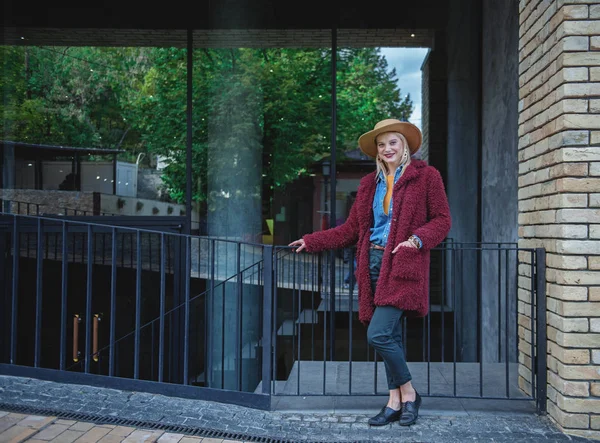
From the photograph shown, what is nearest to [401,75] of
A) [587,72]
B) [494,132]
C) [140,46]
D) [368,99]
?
[368,99]

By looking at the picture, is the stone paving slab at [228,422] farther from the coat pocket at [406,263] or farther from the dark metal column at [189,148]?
the dark metal column at [189,148]

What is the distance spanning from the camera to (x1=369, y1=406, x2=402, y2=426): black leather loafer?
364cm

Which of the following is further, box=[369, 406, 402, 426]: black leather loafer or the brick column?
box=[369, 406, 402, 426]: black leather loafer

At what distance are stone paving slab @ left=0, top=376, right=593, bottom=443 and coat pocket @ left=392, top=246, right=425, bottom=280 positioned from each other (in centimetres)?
93

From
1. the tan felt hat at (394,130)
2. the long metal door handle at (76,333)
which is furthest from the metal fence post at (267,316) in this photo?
the long metal door handle at (76,333)

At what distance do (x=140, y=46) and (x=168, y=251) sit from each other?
224cm

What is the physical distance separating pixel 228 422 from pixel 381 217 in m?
1.53

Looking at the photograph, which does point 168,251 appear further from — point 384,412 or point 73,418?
point 384,412

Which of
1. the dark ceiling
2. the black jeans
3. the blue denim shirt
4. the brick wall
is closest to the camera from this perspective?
the black jeans

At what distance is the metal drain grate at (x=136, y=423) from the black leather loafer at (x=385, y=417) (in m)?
0.55

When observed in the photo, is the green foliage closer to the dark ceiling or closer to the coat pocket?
the dark ceiling

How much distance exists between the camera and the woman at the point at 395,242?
3.47 meters

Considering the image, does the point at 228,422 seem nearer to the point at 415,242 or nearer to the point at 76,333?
the point at 415,242

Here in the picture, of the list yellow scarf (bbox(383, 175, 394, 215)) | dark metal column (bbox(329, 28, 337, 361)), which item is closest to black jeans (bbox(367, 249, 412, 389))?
yellow scarf (bbox(383, 175, 394, 215))
